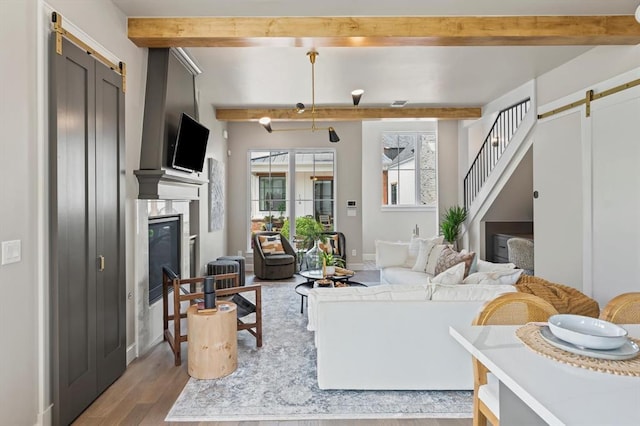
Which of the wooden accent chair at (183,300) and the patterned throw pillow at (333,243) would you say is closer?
the wooden accent chair at (183,300)

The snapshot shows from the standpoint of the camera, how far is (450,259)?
4297mm

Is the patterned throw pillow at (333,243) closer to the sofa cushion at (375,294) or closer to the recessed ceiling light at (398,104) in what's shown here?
the recessed ceiling light at (398,104)

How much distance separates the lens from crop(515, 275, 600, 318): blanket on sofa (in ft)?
8.82

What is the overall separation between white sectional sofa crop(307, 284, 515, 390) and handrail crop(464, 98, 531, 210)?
4308mm

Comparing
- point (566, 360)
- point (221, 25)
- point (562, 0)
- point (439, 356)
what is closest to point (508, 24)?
point (562, 0)

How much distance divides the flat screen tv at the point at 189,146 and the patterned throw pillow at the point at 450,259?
3098mm

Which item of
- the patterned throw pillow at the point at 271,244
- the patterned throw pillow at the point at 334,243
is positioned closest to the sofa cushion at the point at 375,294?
the patterned throw pillow at the point at 271,244

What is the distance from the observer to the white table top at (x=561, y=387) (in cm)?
91

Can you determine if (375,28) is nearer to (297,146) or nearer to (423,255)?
(423,255)

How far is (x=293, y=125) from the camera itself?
7.62 m

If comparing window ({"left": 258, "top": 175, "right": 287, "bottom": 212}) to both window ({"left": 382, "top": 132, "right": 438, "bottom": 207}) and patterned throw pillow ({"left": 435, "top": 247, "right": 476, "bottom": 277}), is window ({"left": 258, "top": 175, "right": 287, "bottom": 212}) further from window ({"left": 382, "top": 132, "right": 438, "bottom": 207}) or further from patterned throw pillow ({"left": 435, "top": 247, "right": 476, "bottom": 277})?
patterned throw pillow ({"left": 435, "top": 247, "right": 476, "bottom": 277})

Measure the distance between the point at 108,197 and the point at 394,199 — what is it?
7099 millimetres

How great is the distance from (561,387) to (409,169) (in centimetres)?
819

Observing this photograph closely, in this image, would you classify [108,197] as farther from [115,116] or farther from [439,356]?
[439,356]
